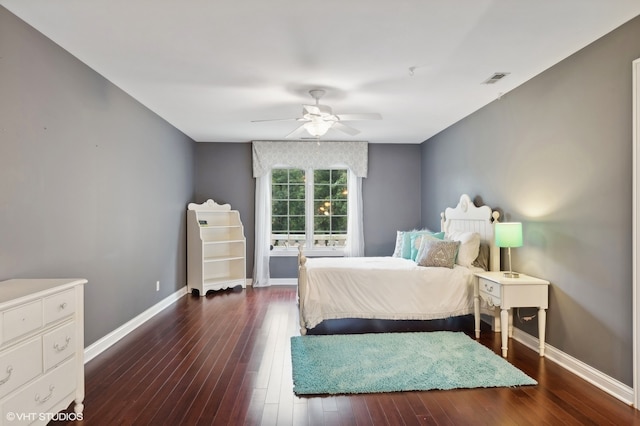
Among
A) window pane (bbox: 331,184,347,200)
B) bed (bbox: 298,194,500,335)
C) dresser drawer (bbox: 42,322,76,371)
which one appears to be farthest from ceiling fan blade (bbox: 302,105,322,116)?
window pane (bbox: 331,184,347,200)

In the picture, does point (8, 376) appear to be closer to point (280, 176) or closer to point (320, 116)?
point (320, 116)

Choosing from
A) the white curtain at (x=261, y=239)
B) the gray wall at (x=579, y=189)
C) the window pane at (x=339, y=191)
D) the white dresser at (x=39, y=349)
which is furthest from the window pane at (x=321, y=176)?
the white dresser at (x=39, y=349)

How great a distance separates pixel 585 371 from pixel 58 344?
3.65 meters

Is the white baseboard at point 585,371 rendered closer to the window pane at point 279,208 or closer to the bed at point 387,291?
the bed at point 387,291

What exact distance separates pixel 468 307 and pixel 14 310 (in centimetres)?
390

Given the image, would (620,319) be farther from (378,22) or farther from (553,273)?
(378,22)

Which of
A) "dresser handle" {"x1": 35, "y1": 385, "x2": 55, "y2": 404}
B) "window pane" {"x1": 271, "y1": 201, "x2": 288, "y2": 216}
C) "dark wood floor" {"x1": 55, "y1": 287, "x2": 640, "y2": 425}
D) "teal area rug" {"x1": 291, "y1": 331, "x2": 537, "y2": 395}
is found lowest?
"dark wood floor" {"x1": 55, "y1": 287, "x2": 640, "y2": 425}

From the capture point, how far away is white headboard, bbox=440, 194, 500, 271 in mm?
4098

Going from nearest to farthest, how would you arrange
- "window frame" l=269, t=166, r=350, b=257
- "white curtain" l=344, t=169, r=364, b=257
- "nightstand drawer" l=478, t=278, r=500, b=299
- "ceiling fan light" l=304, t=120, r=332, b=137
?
"nightstand drawer" l=478, t=278, r=500, b=299 → "ceiling fan light" l=304, t=120, r=332, b=137 → "white curtain" l=344, t=169, r=364, b=257 → "window frame" l=269, t=166, r=350, b=257

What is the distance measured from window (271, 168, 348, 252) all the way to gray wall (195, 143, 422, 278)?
1.31ft

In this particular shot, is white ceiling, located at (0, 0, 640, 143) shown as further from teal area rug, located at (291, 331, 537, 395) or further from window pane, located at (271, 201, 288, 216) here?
window pane, located at (271, 201, 288, 216)

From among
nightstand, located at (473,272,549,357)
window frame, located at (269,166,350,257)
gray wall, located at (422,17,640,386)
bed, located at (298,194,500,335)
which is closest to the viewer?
gray wall, located at (422,17,640,386)

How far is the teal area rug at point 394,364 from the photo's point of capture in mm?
2752

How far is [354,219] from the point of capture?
6.72 m
